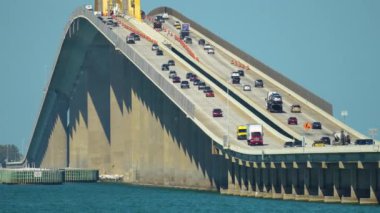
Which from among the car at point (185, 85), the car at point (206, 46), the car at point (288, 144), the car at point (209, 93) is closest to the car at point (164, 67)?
the car at point (185, 85)

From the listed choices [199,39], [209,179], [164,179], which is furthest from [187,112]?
[199,39]

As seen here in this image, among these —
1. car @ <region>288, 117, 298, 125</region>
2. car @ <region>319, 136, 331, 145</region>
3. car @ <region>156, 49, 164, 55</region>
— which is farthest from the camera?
car @ <region>156, 49, 164, 55</region>

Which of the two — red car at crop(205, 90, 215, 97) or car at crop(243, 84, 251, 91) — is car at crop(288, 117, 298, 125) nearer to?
red car at crop(205, 90, 215, 97)

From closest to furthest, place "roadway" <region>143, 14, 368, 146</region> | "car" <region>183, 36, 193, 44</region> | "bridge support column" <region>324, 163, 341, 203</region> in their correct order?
"bridge support column" <region>324, 163, 341, 203</region> < "roadway" <region>143, 14, 368, 146</region> < "car" <region>183, 36, 193, 44</region>

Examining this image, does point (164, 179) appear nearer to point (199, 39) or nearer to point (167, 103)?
point (167, 103)

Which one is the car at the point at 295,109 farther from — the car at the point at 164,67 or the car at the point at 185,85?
the car at the point at 164,67

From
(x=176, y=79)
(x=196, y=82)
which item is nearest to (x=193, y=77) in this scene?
(x=196, y=82)

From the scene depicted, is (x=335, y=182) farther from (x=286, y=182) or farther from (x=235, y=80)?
(x=235, y=80)

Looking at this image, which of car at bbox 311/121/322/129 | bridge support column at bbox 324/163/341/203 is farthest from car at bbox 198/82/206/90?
bridge support column at bbox 324/163/341/203

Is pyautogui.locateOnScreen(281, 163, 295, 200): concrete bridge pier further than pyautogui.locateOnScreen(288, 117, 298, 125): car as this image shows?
No
